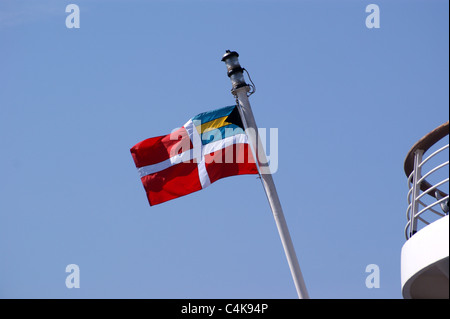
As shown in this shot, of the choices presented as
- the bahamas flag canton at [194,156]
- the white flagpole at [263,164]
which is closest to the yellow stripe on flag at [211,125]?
the bahamas flag canton at [194,156]

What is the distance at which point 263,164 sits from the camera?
1485 cm

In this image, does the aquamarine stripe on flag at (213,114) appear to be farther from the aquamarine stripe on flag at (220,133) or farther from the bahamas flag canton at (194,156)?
the aquamarine stripe on flag at (220,133)

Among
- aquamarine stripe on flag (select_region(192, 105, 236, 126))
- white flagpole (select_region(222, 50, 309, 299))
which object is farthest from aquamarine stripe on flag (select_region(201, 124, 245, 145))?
white flagpole (select_region(222, 50, 309, 299))

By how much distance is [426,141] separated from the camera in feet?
43.5

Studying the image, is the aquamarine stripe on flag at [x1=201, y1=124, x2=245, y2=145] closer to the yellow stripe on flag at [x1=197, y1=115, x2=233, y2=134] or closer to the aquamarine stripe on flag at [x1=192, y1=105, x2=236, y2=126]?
the yellow stripe on flag at [x1=197, y1=115, x2=233, y2=134]

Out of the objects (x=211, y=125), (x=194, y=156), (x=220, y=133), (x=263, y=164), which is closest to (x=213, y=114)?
(x=211, y=125)

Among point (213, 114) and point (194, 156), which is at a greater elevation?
point (213, 114)

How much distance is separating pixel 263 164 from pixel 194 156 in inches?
68.0

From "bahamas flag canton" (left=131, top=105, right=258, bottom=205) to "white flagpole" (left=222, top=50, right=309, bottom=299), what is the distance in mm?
397

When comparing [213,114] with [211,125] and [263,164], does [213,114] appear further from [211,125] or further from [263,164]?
[263,164]

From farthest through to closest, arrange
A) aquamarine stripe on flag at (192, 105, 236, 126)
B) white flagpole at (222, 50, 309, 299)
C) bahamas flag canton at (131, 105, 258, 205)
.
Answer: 1. aquamarine stripe on flag at (192, 105, 236, 126)
2. bahamas flag canton at (131, 105, 258, 205)
3. white flagpole at (222, 50, 309, 299)

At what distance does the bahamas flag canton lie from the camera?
51.4 feet
